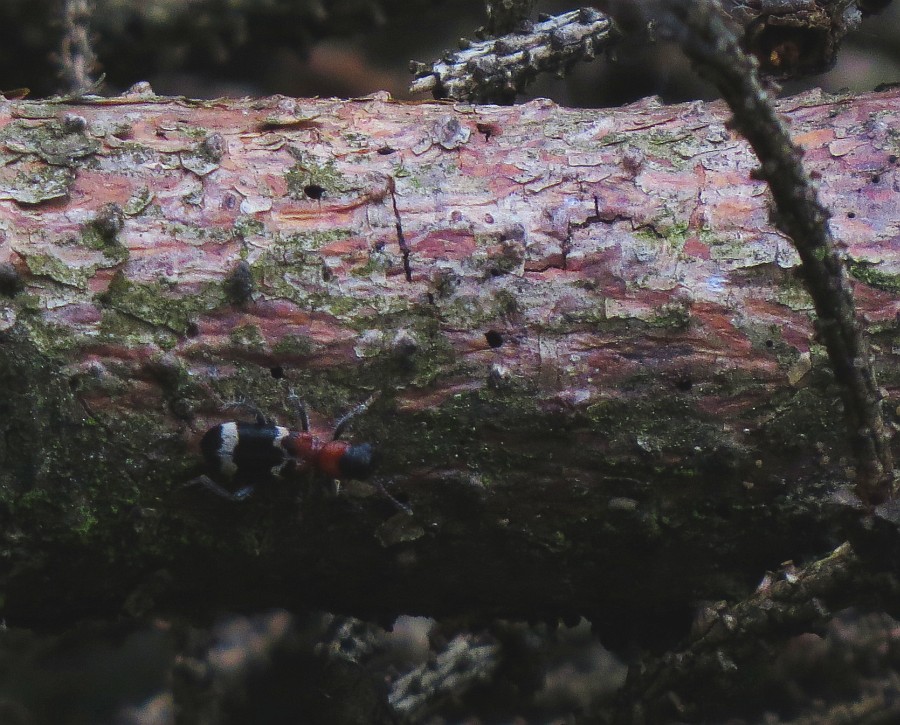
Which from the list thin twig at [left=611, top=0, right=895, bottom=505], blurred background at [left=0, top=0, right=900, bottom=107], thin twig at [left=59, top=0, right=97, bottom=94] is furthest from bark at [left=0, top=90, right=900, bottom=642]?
blurred background at [left=0, top=0, right=900, bottom=107]

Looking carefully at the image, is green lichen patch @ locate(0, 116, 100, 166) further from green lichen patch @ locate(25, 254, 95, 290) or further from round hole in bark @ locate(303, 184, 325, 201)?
round hole in bark @ locate(303, 184, 325, 201)

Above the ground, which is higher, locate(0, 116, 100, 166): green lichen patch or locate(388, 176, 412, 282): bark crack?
locate(0, 116, 100, 166): green lichen patch

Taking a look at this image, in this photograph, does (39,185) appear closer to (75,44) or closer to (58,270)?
(58,270)

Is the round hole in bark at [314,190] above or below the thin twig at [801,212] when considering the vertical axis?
above

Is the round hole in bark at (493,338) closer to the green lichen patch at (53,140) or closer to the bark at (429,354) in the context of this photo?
the bark at (429,354)

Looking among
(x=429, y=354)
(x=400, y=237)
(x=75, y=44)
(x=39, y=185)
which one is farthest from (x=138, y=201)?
(x=75, y=44)

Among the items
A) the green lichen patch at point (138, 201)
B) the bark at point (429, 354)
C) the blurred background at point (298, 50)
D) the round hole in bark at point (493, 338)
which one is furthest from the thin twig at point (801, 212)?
the blurred background at point (298, 50)

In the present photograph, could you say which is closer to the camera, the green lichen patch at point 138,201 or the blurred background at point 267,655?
the green lichen patch at point 138,201
